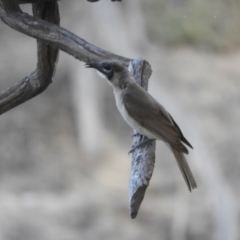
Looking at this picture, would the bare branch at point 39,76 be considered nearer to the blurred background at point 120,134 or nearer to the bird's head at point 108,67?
the bird's head at point 108,67

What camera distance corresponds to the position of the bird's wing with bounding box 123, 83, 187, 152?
4.00ft

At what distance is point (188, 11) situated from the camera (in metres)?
3.71

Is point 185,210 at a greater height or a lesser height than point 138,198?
greater

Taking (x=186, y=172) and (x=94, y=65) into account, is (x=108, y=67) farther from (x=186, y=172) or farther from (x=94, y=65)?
(x=186, y=172)

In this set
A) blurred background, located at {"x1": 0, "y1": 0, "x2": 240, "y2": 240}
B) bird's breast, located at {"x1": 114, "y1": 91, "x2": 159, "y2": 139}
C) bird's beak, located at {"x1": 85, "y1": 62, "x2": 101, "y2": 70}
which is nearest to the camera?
bird's beak, located at {"x1": 85, "y1": 62, "x2": 101, "y2": 70}

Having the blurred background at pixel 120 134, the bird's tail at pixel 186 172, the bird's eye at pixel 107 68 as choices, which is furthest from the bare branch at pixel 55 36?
the blurred background at pixel 120 134

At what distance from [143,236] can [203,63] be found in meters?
1.38

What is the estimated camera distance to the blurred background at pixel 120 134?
3195 mm

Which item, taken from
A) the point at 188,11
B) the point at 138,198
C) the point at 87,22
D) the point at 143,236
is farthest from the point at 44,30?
the point at 87,22

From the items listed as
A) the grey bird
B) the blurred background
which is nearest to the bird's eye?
the grey bird

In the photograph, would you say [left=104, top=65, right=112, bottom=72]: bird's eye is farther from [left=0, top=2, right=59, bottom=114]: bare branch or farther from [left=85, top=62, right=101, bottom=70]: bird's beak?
[left=0, top=2, right=59, bottom=114]: bare branch

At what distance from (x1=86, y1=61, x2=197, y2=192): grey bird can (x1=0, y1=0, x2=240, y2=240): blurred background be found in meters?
1.93

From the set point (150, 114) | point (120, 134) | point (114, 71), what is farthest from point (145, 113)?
point (120, 134)

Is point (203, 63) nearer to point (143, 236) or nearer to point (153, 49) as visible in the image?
point (153, 49)
